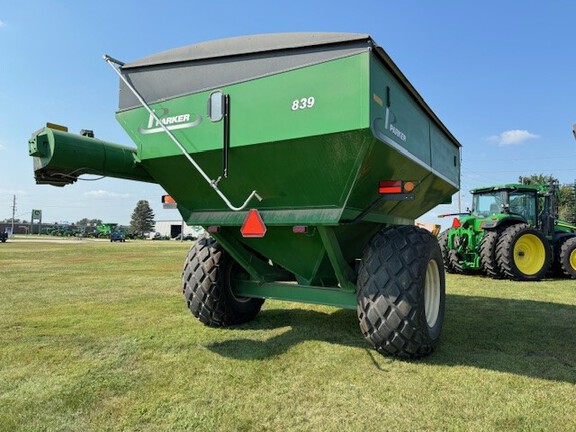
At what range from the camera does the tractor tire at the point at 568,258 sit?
36.3 ft

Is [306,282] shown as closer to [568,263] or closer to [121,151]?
[121,151]

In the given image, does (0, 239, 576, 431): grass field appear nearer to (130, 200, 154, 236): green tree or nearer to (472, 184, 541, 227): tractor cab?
(472, 184, 541, 227): tractor cab

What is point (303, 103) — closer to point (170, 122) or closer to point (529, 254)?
point (170, 122)

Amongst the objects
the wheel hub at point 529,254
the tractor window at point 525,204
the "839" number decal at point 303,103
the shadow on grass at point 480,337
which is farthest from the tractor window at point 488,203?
the "839" number decal at point 303,103

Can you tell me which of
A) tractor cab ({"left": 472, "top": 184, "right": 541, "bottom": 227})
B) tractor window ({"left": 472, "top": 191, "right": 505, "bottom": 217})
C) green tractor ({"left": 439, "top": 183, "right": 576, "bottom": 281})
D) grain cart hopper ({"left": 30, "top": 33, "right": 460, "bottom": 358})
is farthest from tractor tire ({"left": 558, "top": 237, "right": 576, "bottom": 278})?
grain cart hopper ({"left": 30, "top": 33, "right": 460, "bottom": 358})

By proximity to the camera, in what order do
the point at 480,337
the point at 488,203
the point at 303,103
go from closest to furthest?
the point at 303,103 → the point at 480,337 → the point at 488,203

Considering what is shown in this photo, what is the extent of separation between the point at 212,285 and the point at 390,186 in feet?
7.49

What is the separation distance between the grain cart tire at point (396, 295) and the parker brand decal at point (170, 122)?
195cm

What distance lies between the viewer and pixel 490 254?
33.9 ft

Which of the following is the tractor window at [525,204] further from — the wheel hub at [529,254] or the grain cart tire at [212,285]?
the grain cart tire at [212,285]

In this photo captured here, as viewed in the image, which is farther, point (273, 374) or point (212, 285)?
point (212, 285)

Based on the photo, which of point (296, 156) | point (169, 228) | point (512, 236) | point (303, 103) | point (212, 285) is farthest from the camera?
point (169, 228)

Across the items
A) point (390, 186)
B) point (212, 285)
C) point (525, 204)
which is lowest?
point (212, 285)

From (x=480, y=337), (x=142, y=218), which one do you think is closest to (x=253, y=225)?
(x=480, y=337)
